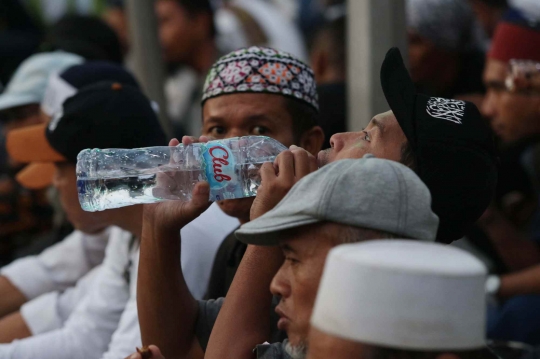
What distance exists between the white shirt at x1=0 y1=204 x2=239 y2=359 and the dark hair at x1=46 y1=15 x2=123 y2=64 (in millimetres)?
2886

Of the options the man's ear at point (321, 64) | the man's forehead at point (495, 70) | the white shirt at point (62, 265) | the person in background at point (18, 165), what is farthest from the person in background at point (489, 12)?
the white shirt at point (62, 265)

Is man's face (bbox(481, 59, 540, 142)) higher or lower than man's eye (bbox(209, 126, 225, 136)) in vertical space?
lower

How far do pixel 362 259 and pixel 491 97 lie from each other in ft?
10.9

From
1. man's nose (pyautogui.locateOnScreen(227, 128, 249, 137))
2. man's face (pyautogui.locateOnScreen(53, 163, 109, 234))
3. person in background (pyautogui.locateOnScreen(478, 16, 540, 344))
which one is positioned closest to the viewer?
man's nose (pyautogui.locateOnScreen(227, 128, 249, 137))

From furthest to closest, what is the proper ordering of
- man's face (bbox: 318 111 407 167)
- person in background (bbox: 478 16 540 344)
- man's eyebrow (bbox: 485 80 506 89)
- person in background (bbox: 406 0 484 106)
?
person in background (bbox: 406 0 484 106) < man's eyebrow (bbox: 485 80 506 89) < person in background (bbox: 478 16 540 344) < man's face (bbox: 318 111 407 167)

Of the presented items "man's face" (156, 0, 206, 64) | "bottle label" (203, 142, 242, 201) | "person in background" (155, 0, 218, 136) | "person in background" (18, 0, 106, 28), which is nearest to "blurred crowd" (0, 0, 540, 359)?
"bottle label" (203, 142, 242, 201)

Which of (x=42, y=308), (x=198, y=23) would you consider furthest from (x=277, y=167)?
(x=198, y=23)

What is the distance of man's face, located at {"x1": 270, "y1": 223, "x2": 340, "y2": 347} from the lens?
1864 millimetres

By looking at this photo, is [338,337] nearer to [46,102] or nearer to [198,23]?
[46,102]

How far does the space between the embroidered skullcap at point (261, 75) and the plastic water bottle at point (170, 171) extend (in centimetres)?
29

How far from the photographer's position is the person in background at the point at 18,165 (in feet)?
17.4

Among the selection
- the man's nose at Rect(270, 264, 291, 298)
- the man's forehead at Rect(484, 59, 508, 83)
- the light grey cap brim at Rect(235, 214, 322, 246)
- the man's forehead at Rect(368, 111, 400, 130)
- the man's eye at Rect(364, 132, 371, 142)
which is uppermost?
the man's forehead at Rect(368, 111, 400, 130)

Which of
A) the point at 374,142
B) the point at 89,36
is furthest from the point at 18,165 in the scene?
the point at 374,142

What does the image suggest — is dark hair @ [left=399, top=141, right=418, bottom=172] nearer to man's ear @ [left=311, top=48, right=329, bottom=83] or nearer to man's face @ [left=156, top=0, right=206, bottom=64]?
man's ear @ [left=311, top=48, right=329, bottom=83]
